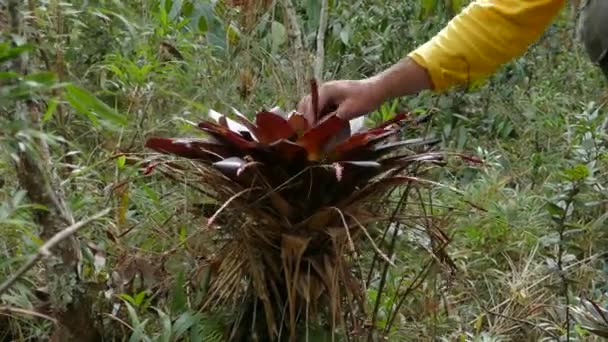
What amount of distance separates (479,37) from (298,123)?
0.37m

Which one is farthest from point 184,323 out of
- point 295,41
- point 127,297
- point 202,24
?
point 202,24

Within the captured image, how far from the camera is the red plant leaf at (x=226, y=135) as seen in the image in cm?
150

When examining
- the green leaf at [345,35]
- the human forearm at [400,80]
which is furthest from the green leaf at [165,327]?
the green leaf at [345,35]

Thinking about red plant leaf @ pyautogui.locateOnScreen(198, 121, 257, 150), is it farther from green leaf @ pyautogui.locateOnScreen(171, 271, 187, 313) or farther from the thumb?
green leaf @ pyautogui.locateOnScreen(171, 271, 187, 313)

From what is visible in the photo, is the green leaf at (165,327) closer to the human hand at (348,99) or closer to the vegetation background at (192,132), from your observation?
the vegetation background at (192,132)

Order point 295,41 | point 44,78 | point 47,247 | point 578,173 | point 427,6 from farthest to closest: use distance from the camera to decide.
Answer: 1. point 427,6
2. point 295,41
3. point 578,173
4. point 44,78
5. point 47,247

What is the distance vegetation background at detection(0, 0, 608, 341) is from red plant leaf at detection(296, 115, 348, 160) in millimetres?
244

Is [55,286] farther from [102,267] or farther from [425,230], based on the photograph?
[425,230]

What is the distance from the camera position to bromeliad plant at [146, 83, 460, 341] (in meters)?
1.50

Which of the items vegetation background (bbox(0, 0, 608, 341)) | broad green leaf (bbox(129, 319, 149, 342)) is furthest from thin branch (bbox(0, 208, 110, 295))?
broad green leaf (bbox(129, 319, 149, 342))

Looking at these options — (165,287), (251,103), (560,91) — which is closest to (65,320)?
(165,287)

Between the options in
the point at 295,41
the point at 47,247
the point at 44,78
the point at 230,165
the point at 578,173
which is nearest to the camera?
the point at 47,247

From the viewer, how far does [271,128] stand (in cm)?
150

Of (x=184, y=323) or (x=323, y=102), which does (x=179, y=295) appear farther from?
(x=323, y=102)
